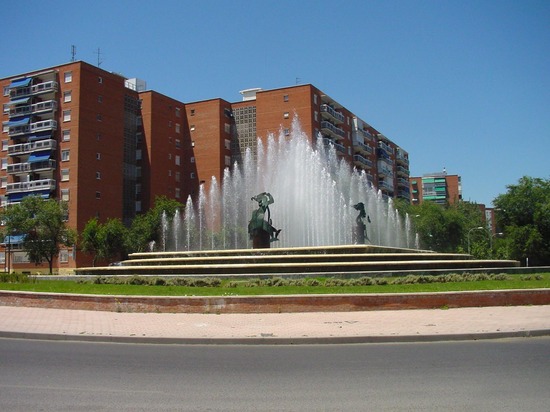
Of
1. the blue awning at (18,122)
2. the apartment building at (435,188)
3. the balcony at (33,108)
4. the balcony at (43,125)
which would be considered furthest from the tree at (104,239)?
the apartment building at (435,188)

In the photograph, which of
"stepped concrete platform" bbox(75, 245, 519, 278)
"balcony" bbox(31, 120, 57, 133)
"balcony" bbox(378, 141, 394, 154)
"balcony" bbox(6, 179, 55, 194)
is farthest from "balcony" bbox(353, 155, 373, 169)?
"stepped concrete platform" bbox(75, 245, 519, 278)

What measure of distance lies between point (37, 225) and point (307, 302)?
41307mm

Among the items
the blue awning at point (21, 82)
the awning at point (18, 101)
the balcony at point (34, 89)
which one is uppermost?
the blue awning at point (21, 82)

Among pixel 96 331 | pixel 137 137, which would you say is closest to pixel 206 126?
pixel 137 137

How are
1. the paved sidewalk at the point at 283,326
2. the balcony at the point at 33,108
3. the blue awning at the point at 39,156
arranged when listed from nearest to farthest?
1. the paved sidewalk at the point at 283,326
2. the blue awning at the point at 39,156
3. the balcony at the point at 33,108

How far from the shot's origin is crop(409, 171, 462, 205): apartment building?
12775 cm

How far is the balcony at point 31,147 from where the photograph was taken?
59.6 meters

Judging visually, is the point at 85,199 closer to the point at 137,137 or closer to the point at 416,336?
the point at 137,137

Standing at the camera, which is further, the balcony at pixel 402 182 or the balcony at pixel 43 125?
the balcony at pixel 402 182

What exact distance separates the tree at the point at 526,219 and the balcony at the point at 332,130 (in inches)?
873

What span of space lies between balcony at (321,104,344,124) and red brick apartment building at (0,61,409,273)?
0.14 m

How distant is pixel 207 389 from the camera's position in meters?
7.14

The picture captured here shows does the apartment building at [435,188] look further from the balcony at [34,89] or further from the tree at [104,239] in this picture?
the balcony at [34,89]

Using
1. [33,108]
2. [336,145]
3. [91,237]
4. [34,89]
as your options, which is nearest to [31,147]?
[33,108]
